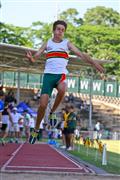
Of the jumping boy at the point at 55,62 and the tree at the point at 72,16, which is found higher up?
the tree at the point at 72,16

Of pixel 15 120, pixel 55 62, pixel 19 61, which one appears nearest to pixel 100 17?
pixel 19 61

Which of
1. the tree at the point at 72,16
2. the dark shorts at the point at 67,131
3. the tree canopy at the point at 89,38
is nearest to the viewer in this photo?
the dark shorts at the point at 67,131

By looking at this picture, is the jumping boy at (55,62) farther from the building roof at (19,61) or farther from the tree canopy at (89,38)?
the tree canopy at (89,38)

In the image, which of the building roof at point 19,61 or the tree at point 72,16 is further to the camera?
the tree at point 72,16

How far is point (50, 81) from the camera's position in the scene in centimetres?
799

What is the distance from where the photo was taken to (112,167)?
1336cm

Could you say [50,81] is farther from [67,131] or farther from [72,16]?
[72,16]

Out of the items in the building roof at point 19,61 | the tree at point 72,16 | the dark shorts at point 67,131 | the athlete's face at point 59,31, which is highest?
the tree at point 72,16

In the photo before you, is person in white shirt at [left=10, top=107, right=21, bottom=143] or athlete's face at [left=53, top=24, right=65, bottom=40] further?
person in white shirt at [left=10, top=107, right=21, bottom=143]

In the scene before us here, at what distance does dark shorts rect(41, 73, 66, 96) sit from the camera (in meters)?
8.00

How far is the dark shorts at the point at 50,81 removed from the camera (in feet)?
26.2

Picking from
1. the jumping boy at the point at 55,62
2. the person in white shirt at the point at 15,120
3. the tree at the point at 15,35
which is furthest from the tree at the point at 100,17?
the jumping boy at the point at 55,62

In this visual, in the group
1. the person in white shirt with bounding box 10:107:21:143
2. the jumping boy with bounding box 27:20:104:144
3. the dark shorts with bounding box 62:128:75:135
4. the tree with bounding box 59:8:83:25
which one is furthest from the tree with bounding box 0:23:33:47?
the jumping boy with bounding box 27:20:104:144

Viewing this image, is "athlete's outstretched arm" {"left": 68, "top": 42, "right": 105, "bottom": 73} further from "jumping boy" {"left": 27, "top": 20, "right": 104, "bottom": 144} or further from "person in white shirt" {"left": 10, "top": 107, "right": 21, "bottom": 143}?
"person in white shirt" {"left": 10, "top": 107, "right": 21, "bottom": 143}
